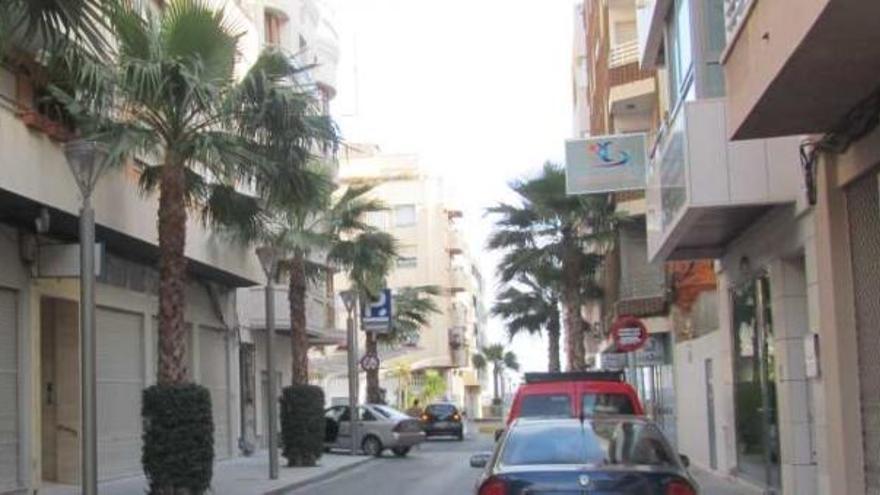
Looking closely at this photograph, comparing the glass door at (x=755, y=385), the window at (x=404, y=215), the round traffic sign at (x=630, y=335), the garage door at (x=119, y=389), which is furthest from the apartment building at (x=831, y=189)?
the window at (x=404, y=215)

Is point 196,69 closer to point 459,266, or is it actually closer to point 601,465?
point 601,465

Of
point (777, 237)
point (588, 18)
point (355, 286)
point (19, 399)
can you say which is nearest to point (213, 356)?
point (355, 286)

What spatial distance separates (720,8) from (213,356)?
18.7m

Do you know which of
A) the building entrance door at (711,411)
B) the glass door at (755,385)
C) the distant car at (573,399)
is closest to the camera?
the distant car at (573,399)

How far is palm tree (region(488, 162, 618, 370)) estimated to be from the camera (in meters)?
35.8

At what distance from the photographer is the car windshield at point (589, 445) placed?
9.05 metres

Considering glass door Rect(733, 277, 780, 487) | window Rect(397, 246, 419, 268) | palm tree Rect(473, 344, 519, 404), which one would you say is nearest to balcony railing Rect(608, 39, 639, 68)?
glass door Rect(733, 277, 780, 487)

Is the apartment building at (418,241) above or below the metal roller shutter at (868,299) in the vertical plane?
above

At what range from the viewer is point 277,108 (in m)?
18.6

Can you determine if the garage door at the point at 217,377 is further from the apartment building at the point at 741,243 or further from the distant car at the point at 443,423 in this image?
the distant car at the point at 443,423

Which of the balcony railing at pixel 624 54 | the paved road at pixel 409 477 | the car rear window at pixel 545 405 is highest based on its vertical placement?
the balcony railing at pixel 624 54

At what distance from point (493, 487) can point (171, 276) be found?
33.6ft

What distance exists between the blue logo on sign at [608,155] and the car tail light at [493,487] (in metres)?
16.5

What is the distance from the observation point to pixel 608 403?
49.1ft
